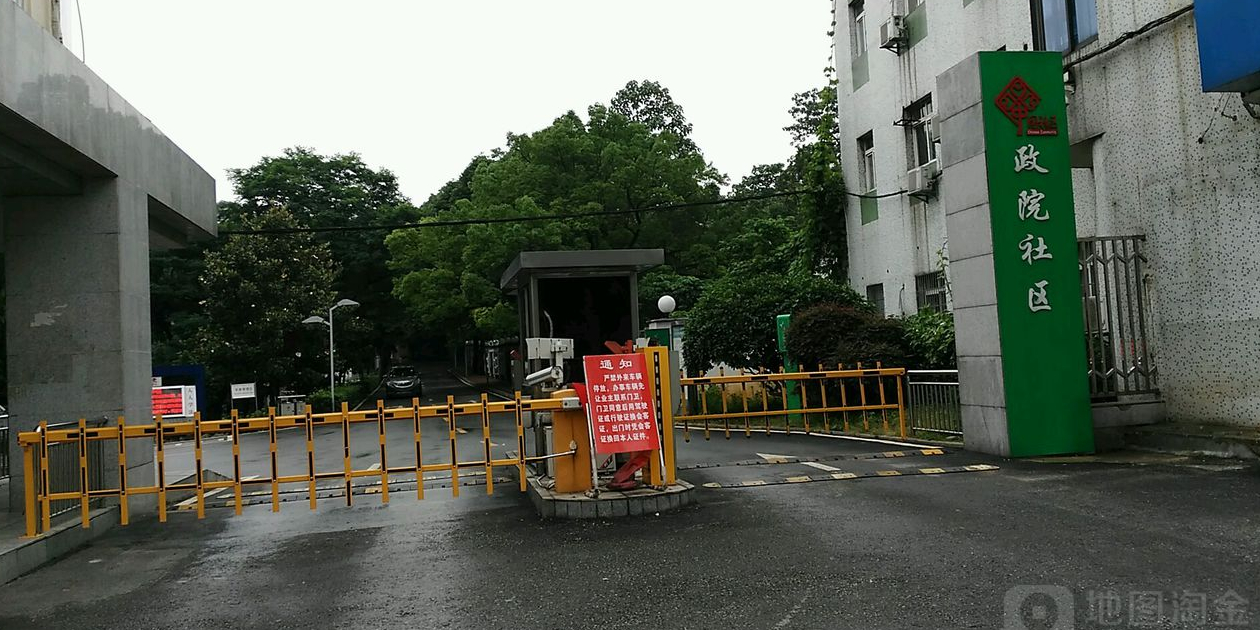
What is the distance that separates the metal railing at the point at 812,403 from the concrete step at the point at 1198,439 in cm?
337

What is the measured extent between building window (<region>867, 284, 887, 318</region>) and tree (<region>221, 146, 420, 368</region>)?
91.3 ft

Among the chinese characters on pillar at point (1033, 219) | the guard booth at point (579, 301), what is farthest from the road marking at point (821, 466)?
the chinese characters on pillar at point (1033, 219)

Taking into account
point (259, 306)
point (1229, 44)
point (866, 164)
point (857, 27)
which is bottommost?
point (259, 306)

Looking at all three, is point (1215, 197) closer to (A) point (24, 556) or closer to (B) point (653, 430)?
(B) point (653, 430)

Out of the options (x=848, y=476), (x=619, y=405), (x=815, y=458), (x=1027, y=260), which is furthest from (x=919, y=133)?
(x=619, y=405)

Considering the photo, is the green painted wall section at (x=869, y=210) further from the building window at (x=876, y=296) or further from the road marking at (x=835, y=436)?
the road marking at (x=835, y=436)

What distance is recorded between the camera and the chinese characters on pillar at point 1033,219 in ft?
34.8

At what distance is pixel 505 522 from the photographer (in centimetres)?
836

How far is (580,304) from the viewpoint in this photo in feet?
37.6

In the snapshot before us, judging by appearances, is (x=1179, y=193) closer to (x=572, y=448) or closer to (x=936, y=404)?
(x=936, y=404)

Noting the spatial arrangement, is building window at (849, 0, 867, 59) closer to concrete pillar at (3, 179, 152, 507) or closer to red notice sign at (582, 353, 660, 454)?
red notice sign at (582, 353, 660, 454)

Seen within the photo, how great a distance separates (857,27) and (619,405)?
17050mm

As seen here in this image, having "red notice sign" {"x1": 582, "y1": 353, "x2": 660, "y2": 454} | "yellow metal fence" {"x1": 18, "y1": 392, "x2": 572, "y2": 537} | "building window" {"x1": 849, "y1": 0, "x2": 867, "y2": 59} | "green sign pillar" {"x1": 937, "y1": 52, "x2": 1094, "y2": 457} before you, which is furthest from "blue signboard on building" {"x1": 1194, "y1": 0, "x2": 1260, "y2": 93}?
"building window" {"x1": 849, "y1": 0, "x2": 867, "y2": 59}

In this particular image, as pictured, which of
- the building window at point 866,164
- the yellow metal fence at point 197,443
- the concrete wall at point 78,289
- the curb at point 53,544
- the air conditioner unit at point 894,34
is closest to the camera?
the curb at point 53,544
